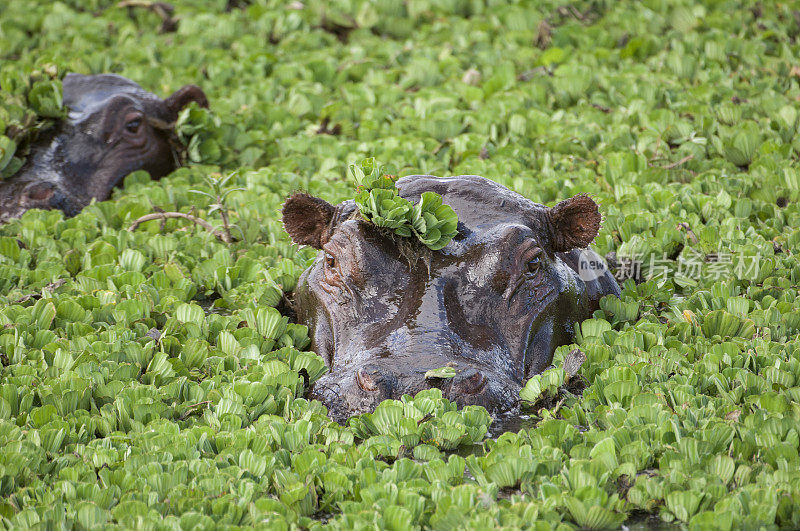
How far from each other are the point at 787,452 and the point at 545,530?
3.83 feet

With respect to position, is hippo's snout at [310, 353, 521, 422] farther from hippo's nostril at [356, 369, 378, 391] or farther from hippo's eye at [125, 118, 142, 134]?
hippo's eye at [125, 118, 142, 134]

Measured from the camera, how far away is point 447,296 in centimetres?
530

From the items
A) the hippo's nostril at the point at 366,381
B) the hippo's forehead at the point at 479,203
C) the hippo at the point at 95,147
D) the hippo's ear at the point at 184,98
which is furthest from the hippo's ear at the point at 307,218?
the hippo's ear at the point at 184,98

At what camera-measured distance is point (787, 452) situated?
13.5 feet

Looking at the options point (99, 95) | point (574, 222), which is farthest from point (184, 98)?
point (574, 222)

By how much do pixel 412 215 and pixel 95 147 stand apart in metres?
4.98

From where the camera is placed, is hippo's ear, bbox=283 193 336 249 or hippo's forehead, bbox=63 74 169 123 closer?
hippo's ear, bbox=283 193 336 249

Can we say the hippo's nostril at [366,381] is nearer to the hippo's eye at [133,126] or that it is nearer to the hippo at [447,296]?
the hippo at [447,296]

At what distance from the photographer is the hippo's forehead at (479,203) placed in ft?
18.6

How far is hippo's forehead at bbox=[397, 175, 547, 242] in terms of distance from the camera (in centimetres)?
568

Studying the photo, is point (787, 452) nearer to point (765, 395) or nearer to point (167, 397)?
point (765, 395)

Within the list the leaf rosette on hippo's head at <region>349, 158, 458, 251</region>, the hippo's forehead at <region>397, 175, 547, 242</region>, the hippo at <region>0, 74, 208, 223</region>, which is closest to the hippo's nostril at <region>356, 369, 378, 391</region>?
the leaf rosette on hippo's head at <region>349, 158, 458, 251</region>

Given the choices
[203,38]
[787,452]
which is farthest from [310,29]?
[787,452]

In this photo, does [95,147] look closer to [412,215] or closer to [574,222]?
[412,215]
